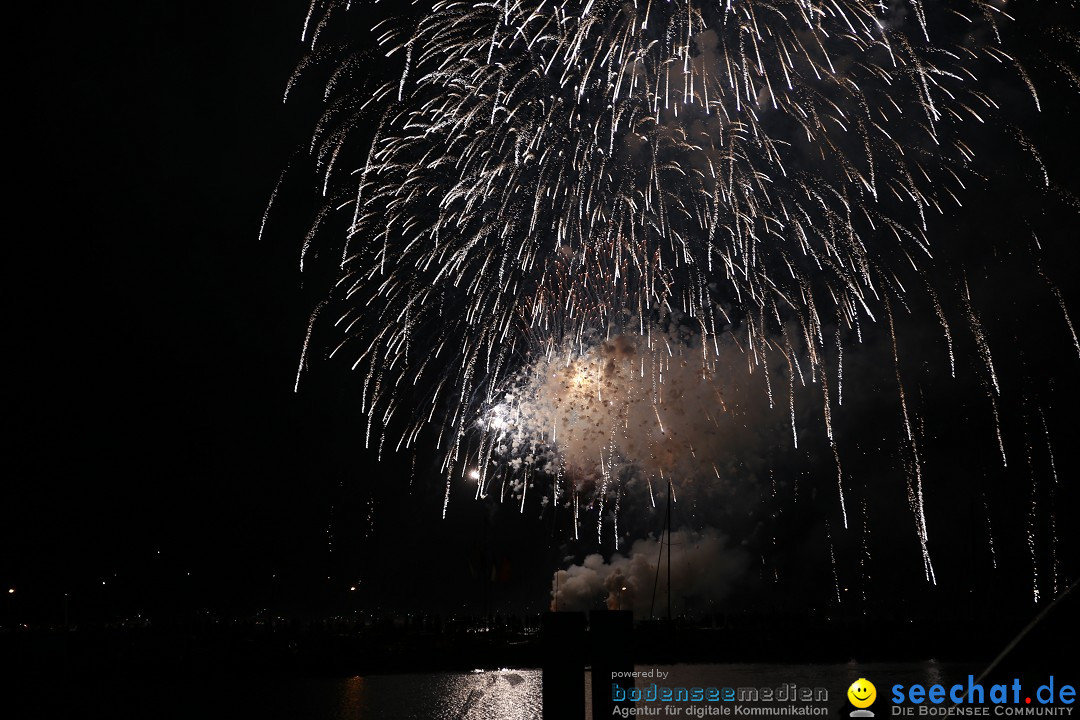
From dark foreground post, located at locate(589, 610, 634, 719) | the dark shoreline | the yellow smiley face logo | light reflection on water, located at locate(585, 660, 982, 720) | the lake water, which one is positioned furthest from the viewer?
the dark shoreline

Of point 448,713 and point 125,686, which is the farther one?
point 125,686

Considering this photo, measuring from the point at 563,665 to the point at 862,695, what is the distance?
8.77 ft

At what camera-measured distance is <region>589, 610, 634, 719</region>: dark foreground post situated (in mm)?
6773

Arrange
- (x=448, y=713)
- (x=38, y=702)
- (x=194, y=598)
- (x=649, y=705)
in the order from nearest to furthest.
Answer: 1. (x=649, y=705)
2. (x=448, y=713)
3. (x=38, y=702)
4. (x=194, y=598)

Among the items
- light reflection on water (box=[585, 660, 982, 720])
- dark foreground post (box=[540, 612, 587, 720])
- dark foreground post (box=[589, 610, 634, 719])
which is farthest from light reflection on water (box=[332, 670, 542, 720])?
dark foreground post (box=[540, 612, 587, 720])

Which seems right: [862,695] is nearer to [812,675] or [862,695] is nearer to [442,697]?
[442,697]

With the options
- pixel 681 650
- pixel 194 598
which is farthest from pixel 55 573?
pixel 681 650

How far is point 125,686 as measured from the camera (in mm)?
31750

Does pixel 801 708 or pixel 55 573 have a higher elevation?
pixel 55 573

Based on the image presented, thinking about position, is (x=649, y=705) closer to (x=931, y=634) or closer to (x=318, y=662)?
(x=318, y=662)

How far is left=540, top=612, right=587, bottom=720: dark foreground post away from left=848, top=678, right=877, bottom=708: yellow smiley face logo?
2.14 meters

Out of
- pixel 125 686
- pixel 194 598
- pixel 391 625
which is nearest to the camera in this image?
pixel 125 686

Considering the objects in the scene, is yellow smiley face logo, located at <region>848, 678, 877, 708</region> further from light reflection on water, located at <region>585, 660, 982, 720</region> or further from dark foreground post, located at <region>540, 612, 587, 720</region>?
light reflection on water, located at <region>585, 660, 982, 720</region>

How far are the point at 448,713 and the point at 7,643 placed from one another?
72.4 ft
